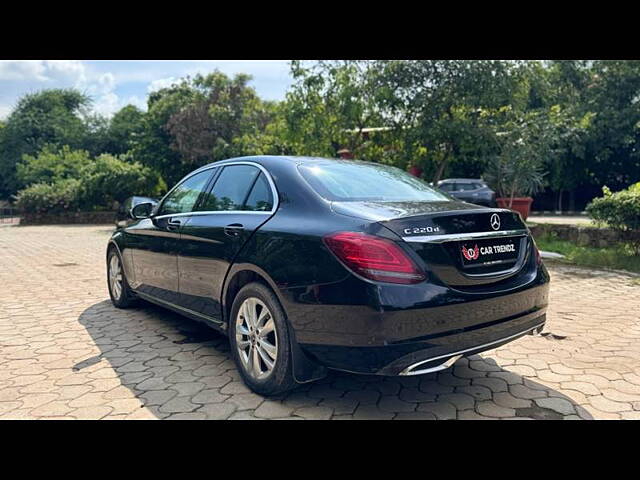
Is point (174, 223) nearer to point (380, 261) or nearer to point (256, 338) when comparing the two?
point (256, 338)

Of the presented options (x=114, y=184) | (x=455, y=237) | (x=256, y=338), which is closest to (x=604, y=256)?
(x=455, y=237)

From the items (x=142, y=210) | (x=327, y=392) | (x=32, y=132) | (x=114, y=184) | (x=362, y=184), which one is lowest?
(x=327, y=392)

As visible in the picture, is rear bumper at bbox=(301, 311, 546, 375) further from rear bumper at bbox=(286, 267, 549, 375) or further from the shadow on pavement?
the shadow on pavement

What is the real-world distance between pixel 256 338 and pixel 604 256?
784 cm

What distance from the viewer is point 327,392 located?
3.28 meters

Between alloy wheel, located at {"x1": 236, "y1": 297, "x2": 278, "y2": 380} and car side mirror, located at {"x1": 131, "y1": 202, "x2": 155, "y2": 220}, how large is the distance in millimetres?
2309

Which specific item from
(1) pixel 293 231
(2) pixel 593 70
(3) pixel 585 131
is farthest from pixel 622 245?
(2) pixel 593 70

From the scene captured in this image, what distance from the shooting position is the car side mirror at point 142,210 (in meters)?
5.09

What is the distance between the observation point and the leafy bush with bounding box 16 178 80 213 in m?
25.1

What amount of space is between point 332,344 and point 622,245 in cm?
833

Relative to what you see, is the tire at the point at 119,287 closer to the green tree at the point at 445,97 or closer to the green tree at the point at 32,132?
the green tree at the point at 445,97

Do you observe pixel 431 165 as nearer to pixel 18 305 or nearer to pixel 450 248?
pixel 18 305

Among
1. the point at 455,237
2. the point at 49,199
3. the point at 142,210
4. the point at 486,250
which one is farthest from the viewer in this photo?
the point at 49,199

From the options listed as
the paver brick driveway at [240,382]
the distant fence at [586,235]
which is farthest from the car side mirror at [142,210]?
the distant fence at [586,235]
